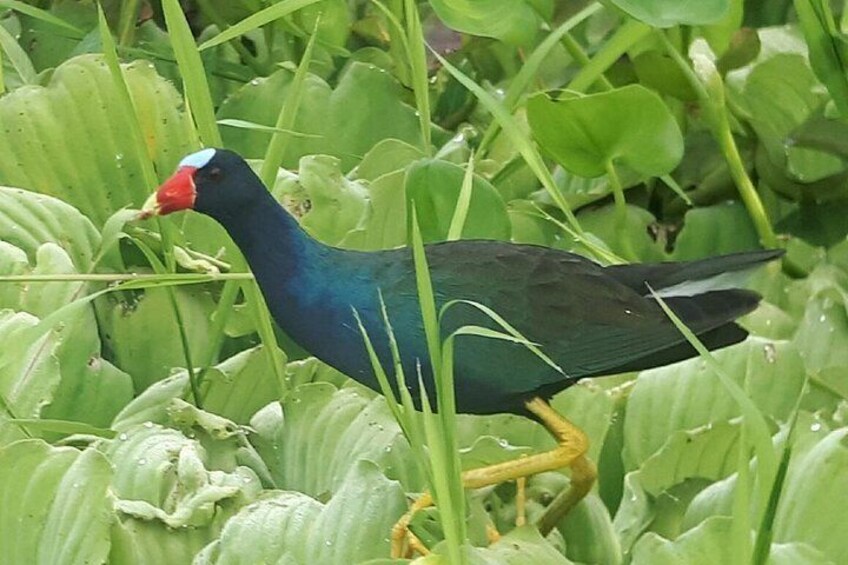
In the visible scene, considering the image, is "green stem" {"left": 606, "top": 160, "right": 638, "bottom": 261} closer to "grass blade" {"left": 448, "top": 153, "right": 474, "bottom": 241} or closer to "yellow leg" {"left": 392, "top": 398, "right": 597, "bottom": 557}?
"grass blade" {"left": 448, "top": 153, "right": 474, "bottom": 241}

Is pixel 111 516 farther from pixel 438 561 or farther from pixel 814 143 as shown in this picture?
pixel 814 143

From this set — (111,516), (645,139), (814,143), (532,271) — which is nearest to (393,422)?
(532,271)

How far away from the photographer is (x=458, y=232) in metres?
1.28

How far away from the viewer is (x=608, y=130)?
54.9 inches

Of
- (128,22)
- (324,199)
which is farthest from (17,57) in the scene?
(324,199)

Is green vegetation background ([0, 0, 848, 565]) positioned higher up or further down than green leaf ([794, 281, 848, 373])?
higher up

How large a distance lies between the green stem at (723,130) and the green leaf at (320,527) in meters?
0.66

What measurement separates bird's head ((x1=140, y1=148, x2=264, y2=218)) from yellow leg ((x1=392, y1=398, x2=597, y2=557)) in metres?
0.24

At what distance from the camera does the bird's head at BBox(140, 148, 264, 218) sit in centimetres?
115

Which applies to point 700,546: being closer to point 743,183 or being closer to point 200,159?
point 200,159

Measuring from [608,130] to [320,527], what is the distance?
50 cm

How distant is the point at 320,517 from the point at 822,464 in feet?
1.04

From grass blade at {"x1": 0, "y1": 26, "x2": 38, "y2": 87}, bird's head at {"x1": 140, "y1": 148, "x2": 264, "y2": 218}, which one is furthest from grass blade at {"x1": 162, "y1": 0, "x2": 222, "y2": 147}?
grass blade at {"x1": 0, "y1": 26, "x2": 38, "y2": 87}

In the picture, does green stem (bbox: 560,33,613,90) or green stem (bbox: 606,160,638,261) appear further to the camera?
green stem (bbox: 560,33,613,90)
